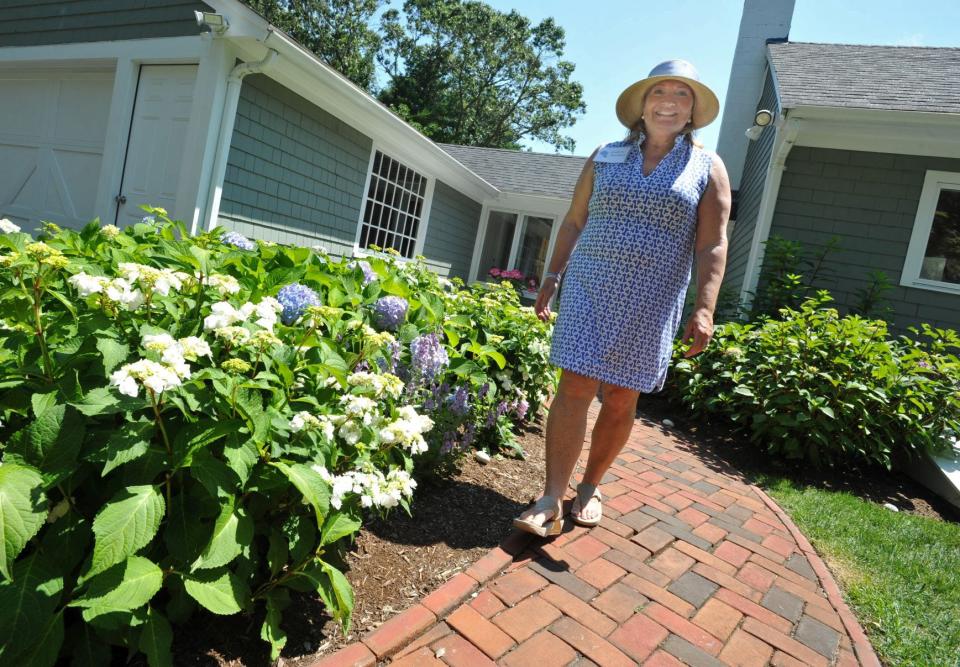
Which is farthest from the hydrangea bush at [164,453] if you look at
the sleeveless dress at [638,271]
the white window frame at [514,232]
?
the white window frame at [514,232]

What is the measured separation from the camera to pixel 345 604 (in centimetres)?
132

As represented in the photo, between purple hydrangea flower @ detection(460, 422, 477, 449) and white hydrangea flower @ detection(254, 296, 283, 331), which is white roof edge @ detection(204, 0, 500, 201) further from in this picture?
white hydrangea flower @ detection(254, 296, 283, 331)

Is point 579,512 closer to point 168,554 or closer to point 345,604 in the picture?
point 345,604

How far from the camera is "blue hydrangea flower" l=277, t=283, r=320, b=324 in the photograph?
1661 millimetres

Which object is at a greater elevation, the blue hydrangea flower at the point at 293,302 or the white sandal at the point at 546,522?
the blue hydrangea flower at the point at 293,302

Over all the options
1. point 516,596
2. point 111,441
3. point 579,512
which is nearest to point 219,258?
point 111,441

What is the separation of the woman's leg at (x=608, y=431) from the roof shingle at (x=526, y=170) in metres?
7.93

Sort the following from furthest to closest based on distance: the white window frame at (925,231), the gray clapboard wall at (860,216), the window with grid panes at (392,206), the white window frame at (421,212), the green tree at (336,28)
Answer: the green tree at (336,28)
the window with grid panes at (392,206)
the white window frame at (421,212)
the gray clapboard wall at (860,216)
the white window frame at (925,231)

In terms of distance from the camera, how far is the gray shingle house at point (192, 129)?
189 inches

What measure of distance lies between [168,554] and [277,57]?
14.9 feet

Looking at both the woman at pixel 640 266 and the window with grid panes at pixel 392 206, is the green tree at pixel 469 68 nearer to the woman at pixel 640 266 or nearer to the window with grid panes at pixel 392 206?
the window with grid panes at pixel 392 206

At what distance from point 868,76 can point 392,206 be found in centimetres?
606

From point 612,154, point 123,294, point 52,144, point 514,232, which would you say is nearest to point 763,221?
point 514,232

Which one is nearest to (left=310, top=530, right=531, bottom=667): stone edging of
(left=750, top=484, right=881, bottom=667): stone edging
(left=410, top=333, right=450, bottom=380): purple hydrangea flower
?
(left=410, top=333, right=450, bottom=380): purple hydrangea flower
